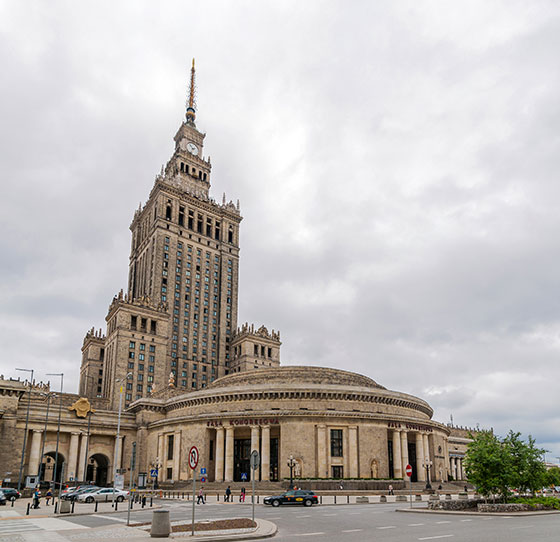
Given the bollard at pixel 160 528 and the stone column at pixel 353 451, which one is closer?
the bollard at pixel 160 528

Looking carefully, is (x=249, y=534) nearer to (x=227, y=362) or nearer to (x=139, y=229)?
(x=227, y=362)

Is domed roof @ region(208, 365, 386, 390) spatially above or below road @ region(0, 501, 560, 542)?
above

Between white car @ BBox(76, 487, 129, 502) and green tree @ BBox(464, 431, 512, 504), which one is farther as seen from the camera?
white car @ BBox(76, 487, 129, 502)

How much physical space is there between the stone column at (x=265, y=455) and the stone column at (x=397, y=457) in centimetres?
1826

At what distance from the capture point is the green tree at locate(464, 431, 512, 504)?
113 feet

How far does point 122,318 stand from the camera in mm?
105562

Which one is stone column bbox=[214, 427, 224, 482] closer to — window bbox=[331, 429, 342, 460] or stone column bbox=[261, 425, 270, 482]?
stone column bbox=[261, 425, 270, 482]

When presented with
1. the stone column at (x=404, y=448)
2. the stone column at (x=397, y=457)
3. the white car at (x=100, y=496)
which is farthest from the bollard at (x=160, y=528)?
the stone column at (x=404, y=448)

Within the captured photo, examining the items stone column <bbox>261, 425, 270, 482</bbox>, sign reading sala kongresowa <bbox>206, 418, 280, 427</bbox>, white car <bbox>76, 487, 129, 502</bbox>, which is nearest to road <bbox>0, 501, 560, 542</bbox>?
white car <bbox>76, 487, 129, 502</bbox>

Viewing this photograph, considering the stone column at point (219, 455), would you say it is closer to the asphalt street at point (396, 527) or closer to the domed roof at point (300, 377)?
the domed roof at point (300, 377)

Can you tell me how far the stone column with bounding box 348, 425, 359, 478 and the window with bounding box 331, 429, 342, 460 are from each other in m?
A: 1.37

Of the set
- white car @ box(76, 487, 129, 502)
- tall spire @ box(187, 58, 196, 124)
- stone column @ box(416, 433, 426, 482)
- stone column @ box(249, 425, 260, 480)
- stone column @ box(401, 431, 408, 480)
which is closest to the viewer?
white car @ box(76, 487, 129, 502)

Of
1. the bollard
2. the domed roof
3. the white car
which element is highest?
the domed roof

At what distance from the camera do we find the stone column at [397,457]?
71.1 m
